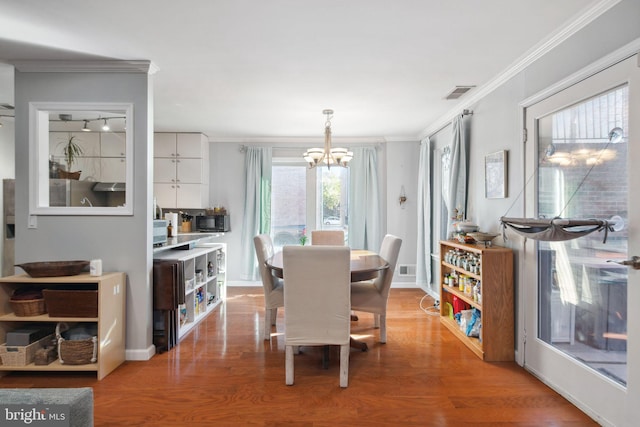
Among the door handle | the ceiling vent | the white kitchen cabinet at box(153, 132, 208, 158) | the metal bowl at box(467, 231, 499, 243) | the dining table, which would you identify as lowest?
the dining table

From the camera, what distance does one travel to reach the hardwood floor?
216cm

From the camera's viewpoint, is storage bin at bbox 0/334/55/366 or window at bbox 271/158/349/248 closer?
storage bin at bbox 0/334/55/366

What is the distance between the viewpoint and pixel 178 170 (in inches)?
213

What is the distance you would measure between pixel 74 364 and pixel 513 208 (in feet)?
11.8

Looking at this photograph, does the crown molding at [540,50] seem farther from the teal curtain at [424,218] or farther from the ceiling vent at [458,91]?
the teal curtain at [424,218]

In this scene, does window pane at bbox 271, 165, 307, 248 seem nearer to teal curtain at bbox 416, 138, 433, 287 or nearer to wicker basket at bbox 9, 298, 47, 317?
teal curtain at bbox 416, 138, 433, 287

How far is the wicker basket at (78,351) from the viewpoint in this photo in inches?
103

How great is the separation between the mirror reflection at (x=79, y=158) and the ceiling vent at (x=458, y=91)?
301 centimetres

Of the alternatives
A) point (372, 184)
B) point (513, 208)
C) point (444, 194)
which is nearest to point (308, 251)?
point (513, 208)

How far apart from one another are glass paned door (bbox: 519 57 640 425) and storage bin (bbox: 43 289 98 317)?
327 centimetres

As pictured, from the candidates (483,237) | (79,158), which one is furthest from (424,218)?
(79,158)

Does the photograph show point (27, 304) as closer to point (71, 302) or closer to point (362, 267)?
point (71, 302)

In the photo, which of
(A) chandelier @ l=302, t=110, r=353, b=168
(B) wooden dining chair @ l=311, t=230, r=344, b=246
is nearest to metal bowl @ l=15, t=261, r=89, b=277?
(A) chandelier @ l=302, t=110, r=353, b=168

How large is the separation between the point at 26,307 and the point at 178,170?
310cm
